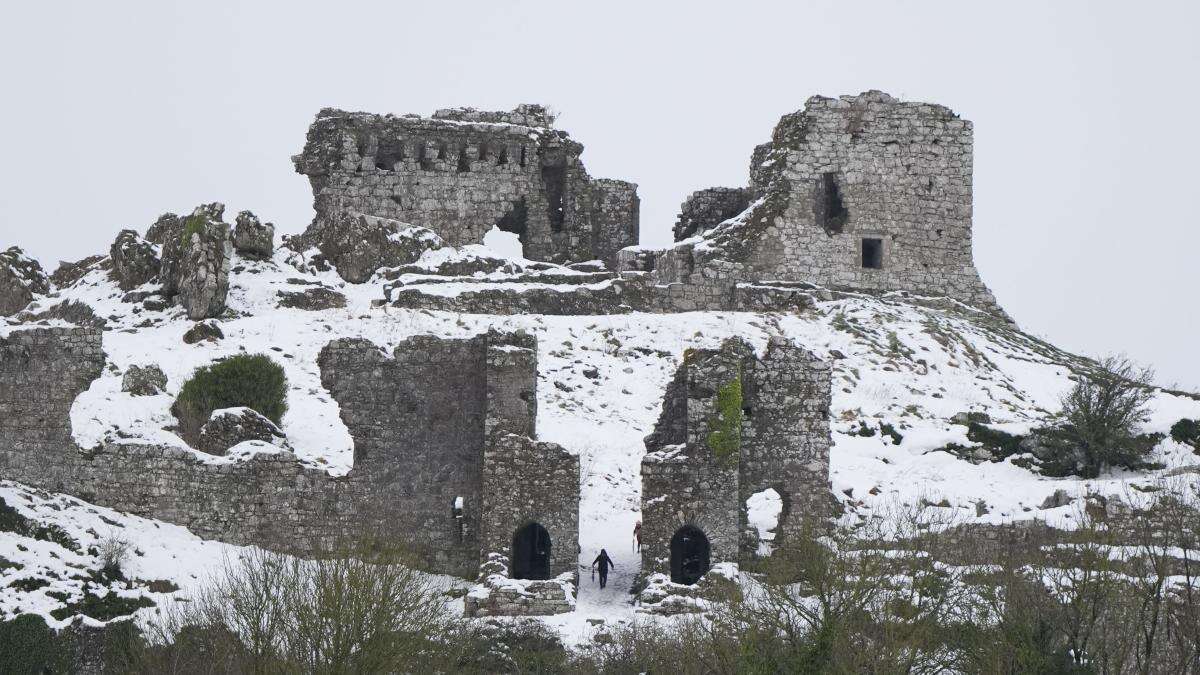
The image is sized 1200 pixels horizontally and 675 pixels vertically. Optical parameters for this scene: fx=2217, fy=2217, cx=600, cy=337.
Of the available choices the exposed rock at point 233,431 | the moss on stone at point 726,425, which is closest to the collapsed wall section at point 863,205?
the exposed rock at point 233,431

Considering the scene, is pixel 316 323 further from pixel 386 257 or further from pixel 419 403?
pixel 419 403

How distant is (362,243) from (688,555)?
17513 millimetres

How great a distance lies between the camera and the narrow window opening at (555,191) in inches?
2336

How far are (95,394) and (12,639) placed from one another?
11732 millimetres

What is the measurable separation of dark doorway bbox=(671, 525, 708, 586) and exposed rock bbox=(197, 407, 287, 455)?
7.67m

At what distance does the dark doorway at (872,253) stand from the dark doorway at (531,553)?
66.1 ft

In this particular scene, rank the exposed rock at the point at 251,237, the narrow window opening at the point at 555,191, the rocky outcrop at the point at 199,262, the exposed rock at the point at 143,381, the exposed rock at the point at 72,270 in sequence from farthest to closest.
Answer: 1. the narrow window opening at the point at 555,191
2. the exposed rock at the point at 72,270
3. the exposed rock at the point at 251,237
4. the rocky outcrop at the point at 199,262
5. the exposed rock at the point at 143,381

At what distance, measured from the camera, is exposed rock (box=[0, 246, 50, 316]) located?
5262 centimetres

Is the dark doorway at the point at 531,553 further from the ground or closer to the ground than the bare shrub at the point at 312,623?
further from the ground

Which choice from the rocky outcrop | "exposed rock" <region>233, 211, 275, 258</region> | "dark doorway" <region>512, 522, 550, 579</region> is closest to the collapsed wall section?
"exposed rock" <region>233, 211, 275, 258</region>

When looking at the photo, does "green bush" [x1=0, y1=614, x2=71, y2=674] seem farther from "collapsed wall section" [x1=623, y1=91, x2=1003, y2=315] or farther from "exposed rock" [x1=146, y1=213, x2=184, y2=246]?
"collapsed wall section" [x1=623, y1=91, x2=1003, y2=315]

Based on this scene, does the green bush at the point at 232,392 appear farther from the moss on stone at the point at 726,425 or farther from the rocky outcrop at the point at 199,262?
the moss on stone at the point at 726,425

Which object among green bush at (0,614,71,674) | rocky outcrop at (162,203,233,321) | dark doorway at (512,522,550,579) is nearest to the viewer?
green bush at (0,614,71,674)

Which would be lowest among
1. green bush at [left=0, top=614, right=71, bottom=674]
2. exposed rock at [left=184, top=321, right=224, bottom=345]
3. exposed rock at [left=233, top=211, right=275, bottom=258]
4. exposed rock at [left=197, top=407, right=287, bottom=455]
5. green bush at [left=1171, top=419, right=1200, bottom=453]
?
green bush at [left=0, top=614, right=71, bottom=674]
